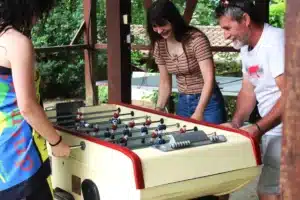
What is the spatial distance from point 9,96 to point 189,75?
4.86 ft

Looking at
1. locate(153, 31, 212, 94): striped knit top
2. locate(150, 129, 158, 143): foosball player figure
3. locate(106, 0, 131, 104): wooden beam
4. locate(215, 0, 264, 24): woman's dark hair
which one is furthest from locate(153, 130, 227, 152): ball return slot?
locate(106, 0, 131, 104): wooden beam

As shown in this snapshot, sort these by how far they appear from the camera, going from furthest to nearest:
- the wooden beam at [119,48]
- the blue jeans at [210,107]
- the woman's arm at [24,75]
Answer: the wooden beam at [119,48]
the blue jeans at [210,107]
the woman's arm at [24,75]

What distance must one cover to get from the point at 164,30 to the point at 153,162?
1.32 meters

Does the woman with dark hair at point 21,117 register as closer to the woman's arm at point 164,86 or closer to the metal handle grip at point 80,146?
the metal handle grip at point 80,146

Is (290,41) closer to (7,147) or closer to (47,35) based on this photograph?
(7,147)

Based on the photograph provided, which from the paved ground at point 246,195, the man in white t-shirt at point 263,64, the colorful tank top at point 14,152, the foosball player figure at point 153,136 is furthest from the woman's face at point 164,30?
the paved ground at point 246,195

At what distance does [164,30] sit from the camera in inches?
128

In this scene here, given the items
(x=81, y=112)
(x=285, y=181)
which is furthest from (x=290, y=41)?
(x=81, y=112)

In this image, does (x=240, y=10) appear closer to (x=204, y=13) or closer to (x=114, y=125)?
(x=114, y=125)

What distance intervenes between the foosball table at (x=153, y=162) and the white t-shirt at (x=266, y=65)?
0.28m

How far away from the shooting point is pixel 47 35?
33.2 ft

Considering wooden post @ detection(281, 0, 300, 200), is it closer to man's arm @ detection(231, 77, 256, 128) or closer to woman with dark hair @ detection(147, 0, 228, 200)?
man's arm @ detection(231, 77, 256, 128)

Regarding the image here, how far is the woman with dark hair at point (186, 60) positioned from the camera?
125 inches

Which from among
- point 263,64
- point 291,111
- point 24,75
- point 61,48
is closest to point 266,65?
point 263,64
